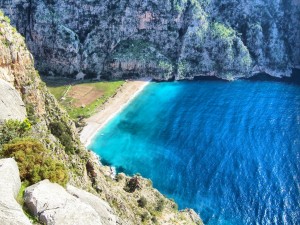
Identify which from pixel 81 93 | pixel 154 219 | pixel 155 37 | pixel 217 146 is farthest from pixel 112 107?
pixel 154 219

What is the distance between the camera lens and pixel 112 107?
390 feet

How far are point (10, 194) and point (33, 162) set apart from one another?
6351 millimetres

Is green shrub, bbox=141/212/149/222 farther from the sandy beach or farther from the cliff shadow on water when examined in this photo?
the cliff shadow on water

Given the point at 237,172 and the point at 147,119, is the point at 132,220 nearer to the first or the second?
the point at 237,172

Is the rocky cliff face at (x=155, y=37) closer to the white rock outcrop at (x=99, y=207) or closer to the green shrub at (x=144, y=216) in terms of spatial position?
the green shrub at (x=144, y=216)

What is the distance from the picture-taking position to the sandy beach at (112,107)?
342ft

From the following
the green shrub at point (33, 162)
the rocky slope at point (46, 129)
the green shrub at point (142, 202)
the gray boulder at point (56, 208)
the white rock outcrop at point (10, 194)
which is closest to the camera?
the white rock outcrop at point (10, 194)

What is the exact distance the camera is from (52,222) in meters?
21.0

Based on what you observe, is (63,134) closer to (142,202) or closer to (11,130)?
(11,130)

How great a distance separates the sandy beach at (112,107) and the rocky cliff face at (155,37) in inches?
388

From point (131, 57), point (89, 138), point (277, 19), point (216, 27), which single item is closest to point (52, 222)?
point (89, 138)

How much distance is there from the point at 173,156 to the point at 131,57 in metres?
63.4

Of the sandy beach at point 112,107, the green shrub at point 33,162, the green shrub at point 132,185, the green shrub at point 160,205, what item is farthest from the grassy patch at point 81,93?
the green shrub at point 33,162

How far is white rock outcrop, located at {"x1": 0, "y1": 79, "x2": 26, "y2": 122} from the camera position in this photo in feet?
104
